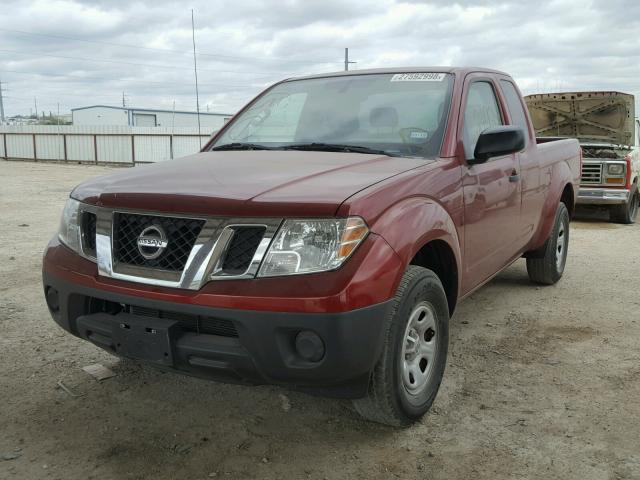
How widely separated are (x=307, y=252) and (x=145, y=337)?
31.2 inches

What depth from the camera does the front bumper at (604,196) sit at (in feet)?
32.1

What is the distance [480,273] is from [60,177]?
18.2 m

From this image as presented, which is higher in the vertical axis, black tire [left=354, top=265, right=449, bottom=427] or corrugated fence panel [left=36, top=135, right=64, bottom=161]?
corrugated fence panel [left=36, top=135, right=64, bottom=161]

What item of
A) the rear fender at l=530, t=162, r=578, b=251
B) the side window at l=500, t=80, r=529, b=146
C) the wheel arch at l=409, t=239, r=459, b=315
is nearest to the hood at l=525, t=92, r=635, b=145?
the rear fender at l=530, t=162, r=578, b=251

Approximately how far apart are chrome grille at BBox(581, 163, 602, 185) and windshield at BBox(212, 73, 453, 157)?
7.07 m

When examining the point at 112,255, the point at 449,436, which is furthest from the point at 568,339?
the point at 112,255

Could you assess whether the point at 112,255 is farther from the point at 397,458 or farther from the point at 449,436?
the point at 449,436

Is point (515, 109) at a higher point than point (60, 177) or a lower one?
higher

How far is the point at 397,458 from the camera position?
2.77m

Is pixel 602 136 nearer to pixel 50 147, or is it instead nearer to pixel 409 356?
pixel 409 356

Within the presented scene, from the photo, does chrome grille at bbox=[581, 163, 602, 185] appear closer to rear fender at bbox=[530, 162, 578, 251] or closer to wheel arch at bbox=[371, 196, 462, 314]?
rear fender at bbox=[530, 162, 578, 251]

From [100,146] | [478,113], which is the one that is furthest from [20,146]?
[478,113]

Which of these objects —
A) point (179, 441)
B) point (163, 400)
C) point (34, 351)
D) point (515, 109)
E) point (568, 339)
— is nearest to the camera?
point (179, 441)

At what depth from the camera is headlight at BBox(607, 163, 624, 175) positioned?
9766mm
